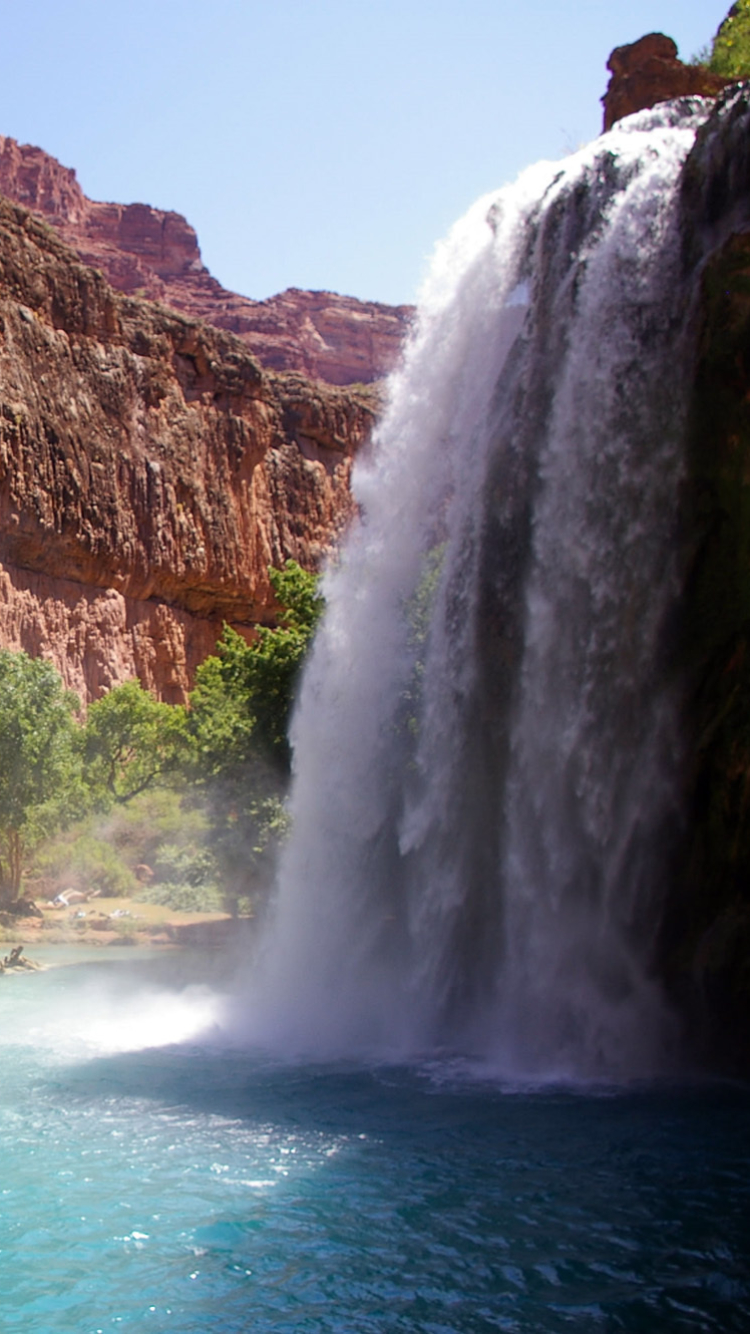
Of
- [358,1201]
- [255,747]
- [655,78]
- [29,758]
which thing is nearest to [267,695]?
[255,747]

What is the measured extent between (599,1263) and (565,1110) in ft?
10.3

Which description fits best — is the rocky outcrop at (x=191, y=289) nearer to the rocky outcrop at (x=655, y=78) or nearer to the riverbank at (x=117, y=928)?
the riverbank at (x=117, y=928)

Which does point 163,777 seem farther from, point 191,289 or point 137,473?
point 191,289

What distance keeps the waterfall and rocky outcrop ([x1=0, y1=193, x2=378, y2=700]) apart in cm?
1986

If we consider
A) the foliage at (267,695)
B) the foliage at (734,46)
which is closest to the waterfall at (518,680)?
the foliage at (267,695)

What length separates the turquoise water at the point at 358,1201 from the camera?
20.7ft

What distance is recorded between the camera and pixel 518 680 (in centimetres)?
1347

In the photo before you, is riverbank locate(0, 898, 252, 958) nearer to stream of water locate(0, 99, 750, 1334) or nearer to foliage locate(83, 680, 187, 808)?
stream of water locate(0, 99, 750, 1334)

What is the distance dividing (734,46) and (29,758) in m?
18.6

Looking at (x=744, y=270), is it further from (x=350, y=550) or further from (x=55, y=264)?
(x=55, y=264)

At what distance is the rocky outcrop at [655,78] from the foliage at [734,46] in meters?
0.42

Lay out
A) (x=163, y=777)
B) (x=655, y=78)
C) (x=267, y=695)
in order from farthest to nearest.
Result: (x=163, y=777) → (x=267, y=695) → (x=655, y=78)

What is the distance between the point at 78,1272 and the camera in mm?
6703

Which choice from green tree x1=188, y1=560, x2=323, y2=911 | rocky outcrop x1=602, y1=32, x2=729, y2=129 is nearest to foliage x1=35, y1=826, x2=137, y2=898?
green tree x1=188, y1=560, x2=323, y2=911
